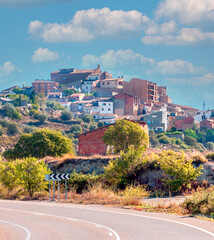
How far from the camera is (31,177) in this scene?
3206 cm

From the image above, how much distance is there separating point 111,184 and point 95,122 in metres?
150

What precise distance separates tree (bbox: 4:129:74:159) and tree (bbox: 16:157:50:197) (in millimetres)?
47283

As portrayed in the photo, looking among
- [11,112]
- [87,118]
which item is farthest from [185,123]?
[11,112]

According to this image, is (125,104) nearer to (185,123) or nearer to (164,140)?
(185,123)

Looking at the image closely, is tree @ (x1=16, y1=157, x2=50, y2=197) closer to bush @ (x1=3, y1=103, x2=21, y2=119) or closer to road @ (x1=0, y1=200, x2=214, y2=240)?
road @ (x1=0, y1=200, x2=214, y2=240)

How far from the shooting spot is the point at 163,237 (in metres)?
15.0

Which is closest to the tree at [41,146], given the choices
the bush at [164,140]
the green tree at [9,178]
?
the green tree at [9,178]

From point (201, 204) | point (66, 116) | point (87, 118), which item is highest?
point (66, 116)

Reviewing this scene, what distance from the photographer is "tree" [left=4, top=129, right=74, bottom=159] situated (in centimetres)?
8189

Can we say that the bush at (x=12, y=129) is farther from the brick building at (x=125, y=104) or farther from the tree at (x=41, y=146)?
the tree at (x=41, y=146)

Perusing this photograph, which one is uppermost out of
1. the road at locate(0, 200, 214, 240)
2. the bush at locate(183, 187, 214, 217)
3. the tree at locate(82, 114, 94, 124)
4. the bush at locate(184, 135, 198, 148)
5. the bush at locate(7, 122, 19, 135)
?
the tree at locate(82, 114, 94, 124)

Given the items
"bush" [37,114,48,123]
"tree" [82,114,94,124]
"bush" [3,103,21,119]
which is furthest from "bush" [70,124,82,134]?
"bush" [3,103,21,119]

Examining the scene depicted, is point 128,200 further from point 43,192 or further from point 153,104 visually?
point 153,104

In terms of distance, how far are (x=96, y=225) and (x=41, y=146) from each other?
65.8m
